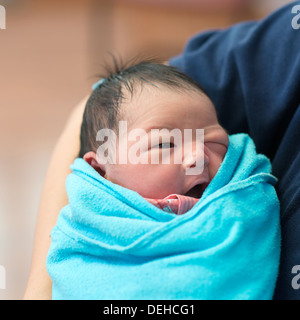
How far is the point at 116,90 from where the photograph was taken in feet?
2.46

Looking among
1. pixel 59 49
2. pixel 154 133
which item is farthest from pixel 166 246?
pixel 59 49

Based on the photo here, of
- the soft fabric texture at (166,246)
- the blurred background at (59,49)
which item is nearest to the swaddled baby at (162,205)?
the soft fabric texture at (166,246)

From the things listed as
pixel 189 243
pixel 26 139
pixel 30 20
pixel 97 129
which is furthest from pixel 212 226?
pixel 30 20

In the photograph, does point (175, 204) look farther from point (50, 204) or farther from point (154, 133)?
point (50, 204)

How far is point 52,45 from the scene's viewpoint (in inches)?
115

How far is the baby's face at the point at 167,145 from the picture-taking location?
672 millimetres

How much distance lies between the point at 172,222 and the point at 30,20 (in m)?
2.93

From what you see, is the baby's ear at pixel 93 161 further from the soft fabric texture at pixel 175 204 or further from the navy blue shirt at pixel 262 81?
the navy blue shirt at pixel 262 81

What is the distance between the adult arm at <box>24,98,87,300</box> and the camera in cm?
71

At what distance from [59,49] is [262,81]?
224 cm

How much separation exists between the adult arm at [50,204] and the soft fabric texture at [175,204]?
0.23 metres

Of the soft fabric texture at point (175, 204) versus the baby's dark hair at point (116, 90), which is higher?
the baby's dark hair at point (116, 90)

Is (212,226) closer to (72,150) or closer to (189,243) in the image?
(189,243)

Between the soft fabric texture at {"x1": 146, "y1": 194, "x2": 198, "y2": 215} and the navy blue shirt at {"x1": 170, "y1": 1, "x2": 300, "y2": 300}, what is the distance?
0.16 m
